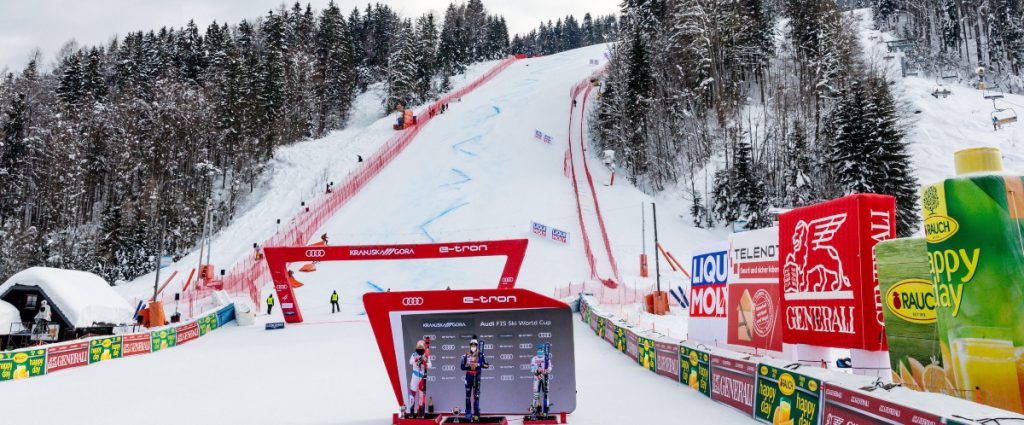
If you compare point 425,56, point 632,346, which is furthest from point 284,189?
point 632,346

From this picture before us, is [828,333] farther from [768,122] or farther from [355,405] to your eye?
[768,122]

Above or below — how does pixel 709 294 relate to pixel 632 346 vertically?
above

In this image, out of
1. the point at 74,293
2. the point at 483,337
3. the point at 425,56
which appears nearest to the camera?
the point at 483,337

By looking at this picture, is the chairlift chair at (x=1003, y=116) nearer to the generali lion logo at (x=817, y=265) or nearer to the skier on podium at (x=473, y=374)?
the generali lion logo at (x=817, y=265)

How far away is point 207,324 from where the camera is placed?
70.9ft

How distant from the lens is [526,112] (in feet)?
183

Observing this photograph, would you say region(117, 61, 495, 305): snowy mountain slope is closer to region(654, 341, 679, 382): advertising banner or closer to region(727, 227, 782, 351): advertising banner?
region(654, 341, 679, 382): advertising banner

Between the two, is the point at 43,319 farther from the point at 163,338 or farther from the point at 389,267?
the point at 389,267

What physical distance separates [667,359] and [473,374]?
571cm

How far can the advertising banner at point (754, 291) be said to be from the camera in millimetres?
10414

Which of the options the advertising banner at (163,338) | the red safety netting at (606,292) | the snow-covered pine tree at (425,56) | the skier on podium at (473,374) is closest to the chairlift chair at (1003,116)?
the red safety netting at (606,292)

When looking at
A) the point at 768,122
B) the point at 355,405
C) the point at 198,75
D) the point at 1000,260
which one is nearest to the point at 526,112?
the point at 768,122

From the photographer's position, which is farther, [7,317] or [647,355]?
[7,317]

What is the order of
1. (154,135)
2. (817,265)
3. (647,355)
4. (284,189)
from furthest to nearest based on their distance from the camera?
(154,135) → (284,189) → (647,355) → (817,265)
